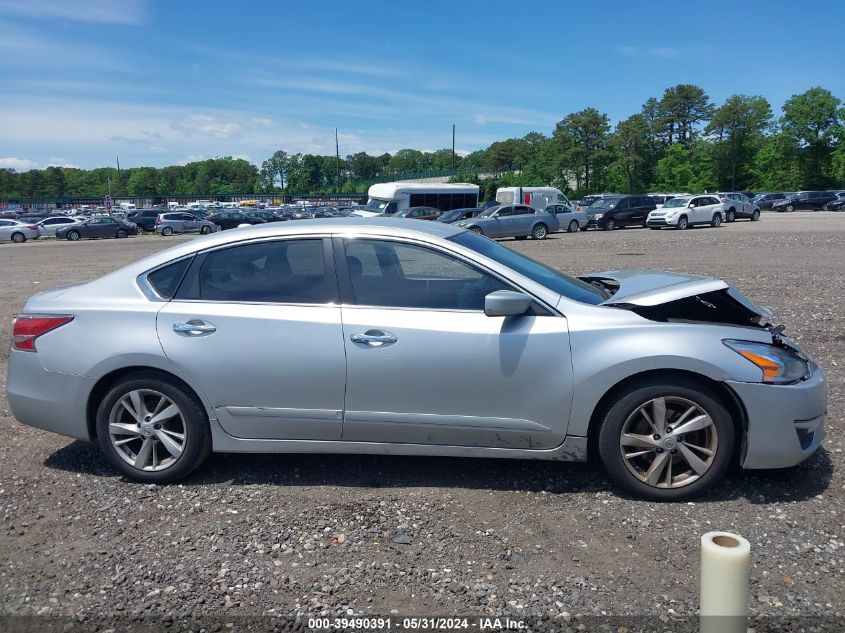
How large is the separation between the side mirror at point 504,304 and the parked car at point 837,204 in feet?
212

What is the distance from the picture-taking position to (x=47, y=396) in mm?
4535

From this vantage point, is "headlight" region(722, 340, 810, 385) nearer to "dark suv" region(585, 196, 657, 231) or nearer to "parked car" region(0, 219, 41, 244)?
"dark suv" region(585, 196, 657, 231)

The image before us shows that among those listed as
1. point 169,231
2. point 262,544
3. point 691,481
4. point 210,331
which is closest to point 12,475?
point 210,331

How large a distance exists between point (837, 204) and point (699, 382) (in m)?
64.6

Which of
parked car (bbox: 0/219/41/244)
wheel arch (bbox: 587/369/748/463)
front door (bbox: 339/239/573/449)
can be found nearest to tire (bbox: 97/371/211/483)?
front door (bbox: 339/239/573/449)

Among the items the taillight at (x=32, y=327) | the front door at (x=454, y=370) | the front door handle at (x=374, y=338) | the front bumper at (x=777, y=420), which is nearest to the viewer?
the front bumper at (x=777, y=420)

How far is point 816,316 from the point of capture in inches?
361

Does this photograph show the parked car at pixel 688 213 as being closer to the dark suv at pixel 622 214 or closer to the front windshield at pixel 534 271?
the dark suv at pixel 622 214

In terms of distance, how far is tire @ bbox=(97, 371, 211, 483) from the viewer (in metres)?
4.36

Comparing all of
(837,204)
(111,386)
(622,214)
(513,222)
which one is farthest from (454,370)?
(837,204)

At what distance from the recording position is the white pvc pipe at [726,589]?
2031 millimetres

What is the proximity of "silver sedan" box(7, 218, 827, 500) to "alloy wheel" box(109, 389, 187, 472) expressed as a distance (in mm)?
11

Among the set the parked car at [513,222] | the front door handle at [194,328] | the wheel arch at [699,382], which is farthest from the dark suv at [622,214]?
the front door handle at [194,328]

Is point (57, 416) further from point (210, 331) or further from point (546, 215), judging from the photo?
point (546, 215)
